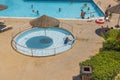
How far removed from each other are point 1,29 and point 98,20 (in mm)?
10152

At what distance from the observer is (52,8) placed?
3195 centimetres

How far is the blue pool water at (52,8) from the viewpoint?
30062 millimetres

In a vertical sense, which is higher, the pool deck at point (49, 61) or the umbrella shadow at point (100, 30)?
the umbrella shadow at point (100, 30)

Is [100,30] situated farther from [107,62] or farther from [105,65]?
[105,65]

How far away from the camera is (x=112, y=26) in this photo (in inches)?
966

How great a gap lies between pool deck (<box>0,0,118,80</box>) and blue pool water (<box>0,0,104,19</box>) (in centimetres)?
652

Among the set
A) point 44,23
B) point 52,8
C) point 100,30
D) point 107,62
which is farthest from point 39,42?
point 52,8

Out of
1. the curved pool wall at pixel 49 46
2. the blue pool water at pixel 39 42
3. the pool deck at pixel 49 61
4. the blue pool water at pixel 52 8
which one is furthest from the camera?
the blue pool water at pixel 52 8

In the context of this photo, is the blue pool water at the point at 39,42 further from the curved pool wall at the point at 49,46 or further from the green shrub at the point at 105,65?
the green shrub at the point at 105,65

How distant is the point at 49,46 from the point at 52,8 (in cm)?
1077

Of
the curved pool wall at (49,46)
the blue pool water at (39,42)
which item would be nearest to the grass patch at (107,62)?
the curved pool wall at (49,46)

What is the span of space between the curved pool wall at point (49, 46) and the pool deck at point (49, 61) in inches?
26.2

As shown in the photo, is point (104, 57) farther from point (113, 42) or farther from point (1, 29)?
point (1, 29)

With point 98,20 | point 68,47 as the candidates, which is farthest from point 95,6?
point 68,47
